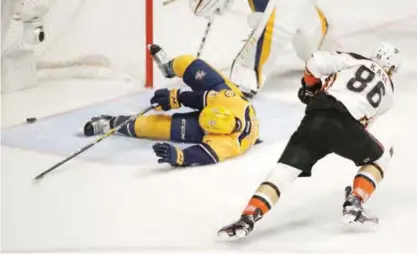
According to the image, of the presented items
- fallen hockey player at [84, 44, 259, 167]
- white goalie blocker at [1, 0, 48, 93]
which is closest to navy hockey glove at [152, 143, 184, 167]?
fallen hockey player at [84, 44, 259, 167]

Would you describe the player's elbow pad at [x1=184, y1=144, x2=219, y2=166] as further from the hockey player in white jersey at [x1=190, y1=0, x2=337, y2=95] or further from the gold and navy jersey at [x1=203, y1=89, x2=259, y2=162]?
the hockey player in white jersey at [x1=190, y1=0, x2=337, y2=95]

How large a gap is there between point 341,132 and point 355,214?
145mm

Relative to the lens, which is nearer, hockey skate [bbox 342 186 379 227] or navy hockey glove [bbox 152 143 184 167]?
hockey skate [bbox 342 186 379 227]

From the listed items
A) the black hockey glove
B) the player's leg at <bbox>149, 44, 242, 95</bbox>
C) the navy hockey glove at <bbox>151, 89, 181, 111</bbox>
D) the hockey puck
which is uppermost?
the black hockey glove

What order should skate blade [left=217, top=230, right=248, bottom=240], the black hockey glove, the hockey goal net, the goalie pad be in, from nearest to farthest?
skate blade [left=217, top=230, right=248, bottom=240] → the black hockey glove → the goalie pad → the hockey goal net

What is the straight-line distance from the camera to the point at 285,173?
4.45 feet

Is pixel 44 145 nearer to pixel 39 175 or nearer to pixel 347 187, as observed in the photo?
pixel 39 175

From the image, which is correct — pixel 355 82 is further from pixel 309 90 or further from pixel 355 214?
pixel 355 214

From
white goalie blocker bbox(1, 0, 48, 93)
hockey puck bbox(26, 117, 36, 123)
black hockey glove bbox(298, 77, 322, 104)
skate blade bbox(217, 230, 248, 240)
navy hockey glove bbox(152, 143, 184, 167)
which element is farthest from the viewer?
white goalie blocker bbox(1, 0, 48, 93)

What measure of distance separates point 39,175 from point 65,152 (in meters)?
0.15

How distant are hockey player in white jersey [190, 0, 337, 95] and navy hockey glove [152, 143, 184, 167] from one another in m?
0.56

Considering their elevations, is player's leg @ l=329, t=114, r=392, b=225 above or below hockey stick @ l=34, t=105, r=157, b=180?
above

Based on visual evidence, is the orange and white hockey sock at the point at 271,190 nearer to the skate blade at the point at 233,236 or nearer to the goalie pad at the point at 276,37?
the skate blade at the point at 233,236

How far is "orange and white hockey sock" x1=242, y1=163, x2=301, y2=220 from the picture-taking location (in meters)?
1.34
